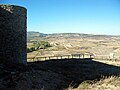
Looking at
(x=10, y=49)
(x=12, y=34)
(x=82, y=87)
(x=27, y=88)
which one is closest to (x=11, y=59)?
(x=10, y=49)

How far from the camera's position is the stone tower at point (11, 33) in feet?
58.6

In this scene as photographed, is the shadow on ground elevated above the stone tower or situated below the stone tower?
below

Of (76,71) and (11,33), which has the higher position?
(11,33)

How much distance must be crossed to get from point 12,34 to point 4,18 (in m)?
1.30

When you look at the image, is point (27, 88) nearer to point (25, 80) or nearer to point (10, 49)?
point (25, 80)

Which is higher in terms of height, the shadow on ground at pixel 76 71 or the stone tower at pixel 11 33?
the stone tower at pixel 11 33

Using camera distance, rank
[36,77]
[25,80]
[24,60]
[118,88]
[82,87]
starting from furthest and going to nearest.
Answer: [24,60], [36,77], [25,80], [82,87], [118,88]

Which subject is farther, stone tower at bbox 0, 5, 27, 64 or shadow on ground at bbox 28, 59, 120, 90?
stone tower at bbox 0, 5, 27, 64

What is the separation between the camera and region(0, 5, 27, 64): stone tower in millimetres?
17875

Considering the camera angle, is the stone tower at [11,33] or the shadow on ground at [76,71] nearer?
the shadow on ground at [76,71]

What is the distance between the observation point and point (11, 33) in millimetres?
18109

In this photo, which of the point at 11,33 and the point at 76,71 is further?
the point at 76,71

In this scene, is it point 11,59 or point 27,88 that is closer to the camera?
point 27,88

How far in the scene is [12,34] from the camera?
18.1m
